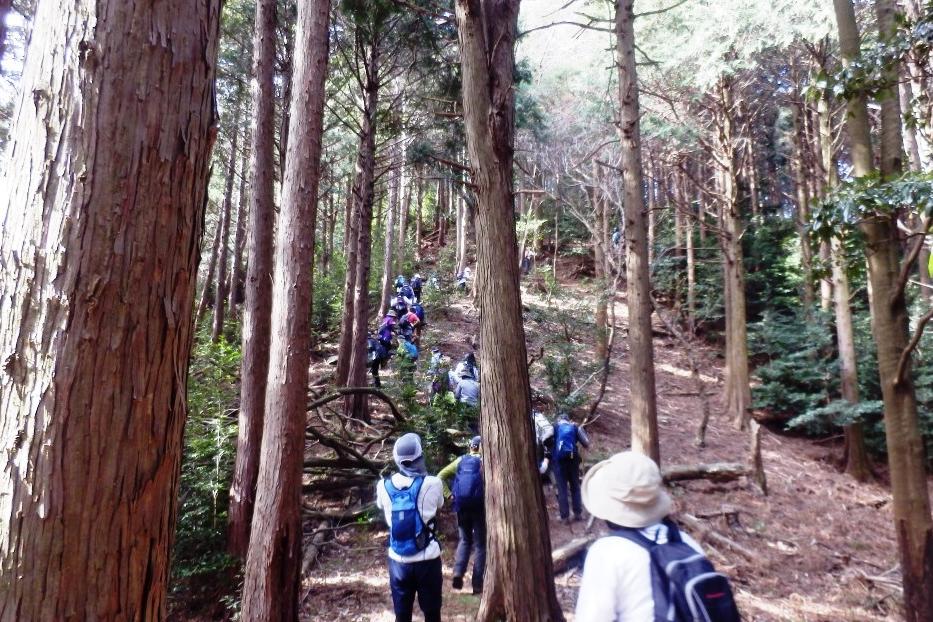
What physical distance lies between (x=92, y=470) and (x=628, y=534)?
177 centimetres

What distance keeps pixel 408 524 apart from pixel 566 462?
3611 millimetres

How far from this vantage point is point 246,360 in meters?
5.82

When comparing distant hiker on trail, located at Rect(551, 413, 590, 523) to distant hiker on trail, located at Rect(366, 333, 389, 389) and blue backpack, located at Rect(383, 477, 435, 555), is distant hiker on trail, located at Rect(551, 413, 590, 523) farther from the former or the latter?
distant hiker on trail, located at Rect(366, 333, 389, 389)

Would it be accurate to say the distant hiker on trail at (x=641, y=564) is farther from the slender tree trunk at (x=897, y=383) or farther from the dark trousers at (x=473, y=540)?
the slender tree trunk at (x=897, y=383)

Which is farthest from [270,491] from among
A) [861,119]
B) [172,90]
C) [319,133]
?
[861,119]

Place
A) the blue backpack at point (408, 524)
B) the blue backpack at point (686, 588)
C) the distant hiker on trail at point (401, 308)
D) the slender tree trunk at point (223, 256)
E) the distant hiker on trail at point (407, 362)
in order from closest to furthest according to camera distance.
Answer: the blue backpack at point (686, 588)
the blue backpack at point (408, 524)
the distant hiker on trail at point (407, 362)
the slender tree trunk at point (223, 256)
the distant hiker on trail at point (401, 308)

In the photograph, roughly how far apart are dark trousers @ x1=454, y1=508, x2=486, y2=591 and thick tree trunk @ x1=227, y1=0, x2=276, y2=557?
95.3 inches

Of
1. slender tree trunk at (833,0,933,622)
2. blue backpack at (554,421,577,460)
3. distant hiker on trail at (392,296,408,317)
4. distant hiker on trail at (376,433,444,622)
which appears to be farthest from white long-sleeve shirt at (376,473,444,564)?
distant hiker on trail at (392,296,408,317)

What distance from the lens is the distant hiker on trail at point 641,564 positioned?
5.76 feet

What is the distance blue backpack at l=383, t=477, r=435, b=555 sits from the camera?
4.03m

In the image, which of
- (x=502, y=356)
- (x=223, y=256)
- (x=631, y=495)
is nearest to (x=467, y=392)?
(x=502, y=356)

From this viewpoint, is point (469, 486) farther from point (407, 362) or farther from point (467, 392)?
point (407, 362)

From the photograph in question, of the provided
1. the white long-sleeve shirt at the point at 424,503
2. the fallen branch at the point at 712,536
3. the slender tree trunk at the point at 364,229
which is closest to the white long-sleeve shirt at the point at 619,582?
the white long-sleeve shirt at the point at 424,503

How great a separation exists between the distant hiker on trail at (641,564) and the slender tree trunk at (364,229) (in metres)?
8.20
